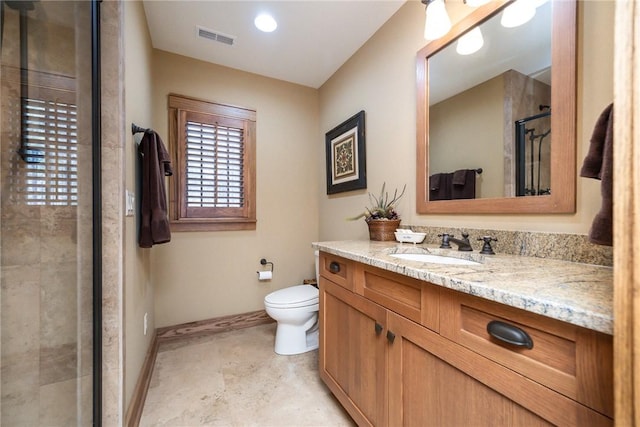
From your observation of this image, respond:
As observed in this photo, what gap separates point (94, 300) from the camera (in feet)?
3.58

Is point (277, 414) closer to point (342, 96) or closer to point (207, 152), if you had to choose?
point (207, 152)

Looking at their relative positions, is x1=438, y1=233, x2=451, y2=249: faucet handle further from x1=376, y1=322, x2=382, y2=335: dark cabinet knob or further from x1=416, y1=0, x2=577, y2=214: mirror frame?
x1=376, y1=322, x2=382, y2=335: dark cabinet knob

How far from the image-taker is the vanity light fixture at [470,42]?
4.27 ft

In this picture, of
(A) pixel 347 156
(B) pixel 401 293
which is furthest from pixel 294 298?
(A) pixel 347 156

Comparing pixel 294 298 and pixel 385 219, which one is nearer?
pixel 385 219

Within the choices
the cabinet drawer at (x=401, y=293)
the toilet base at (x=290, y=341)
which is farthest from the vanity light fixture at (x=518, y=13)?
the toilet base at (x=290, y=341)

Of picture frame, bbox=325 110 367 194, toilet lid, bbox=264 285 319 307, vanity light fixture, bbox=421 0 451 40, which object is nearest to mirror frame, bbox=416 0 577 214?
vanity light fixture, bbox=421 0 451 40

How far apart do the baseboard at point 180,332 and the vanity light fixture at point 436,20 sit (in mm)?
2531

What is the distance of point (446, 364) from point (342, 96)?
7.48 feet

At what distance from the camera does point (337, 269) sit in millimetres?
1384

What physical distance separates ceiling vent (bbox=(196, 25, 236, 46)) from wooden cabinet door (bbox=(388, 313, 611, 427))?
7.58 feet

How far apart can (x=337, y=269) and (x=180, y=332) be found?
5.63 feet

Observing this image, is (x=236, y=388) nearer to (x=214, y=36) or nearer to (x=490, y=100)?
(x=490, y=100)

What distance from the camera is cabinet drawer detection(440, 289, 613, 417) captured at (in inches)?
19.2
